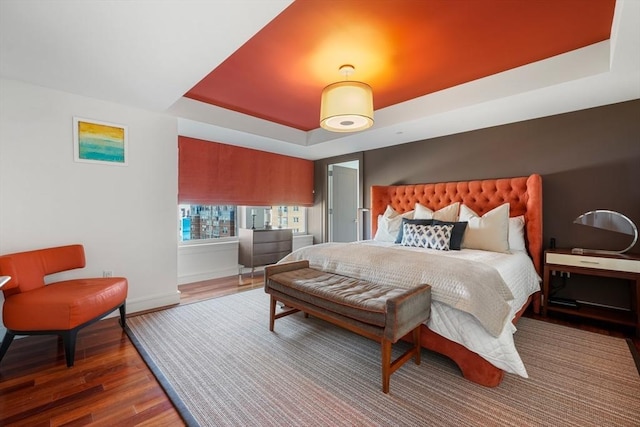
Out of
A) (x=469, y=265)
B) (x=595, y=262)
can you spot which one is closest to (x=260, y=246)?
(x=469, y=265)

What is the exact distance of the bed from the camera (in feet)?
5.67

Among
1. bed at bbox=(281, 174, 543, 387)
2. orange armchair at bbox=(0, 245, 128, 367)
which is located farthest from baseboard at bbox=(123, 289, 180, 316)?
bed at bbox=(281, 174, 543, 387)

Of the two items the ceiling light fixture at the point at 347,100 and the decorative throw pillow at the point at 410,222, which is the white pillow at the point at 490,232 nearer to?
the decorative throw pillow at the point at 410,222

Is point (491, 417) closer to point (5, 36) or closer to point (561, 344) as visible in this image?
point (561, 344)

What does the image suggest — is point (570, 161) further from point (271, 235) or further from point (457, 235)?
point (271, 235)

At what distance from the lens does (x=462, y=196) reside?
369cm

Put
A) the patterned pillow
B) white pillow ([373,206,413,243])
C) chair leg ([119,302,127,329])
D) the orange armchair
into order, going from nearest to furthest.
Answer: the orange armchair, chair leg ([119,302,127,329]), the patterned pillow, white pillow ([373,206,413,243])

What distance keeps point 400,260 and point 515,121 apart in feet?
8.28

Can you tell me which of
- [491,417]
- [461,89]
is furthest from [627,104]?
[491,417]

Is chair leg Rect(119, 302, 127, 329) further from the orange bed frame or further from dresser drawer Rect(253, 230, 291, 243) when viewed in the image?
the orange bed frame

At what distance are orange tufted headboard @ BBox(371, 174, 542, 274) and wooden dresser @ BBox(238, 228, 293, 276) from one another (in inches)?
64.2

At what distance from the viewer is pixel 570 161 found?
9.93 ft

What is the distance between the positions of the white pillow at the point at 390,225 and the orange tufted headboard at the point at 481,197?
30 centimetres

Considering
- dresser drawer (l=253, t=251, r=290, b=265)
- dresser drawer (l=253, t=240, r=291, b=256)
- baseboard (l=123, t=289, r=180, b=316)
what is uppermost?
dresser drawer (l=253, t=240, r=291, b=256)
